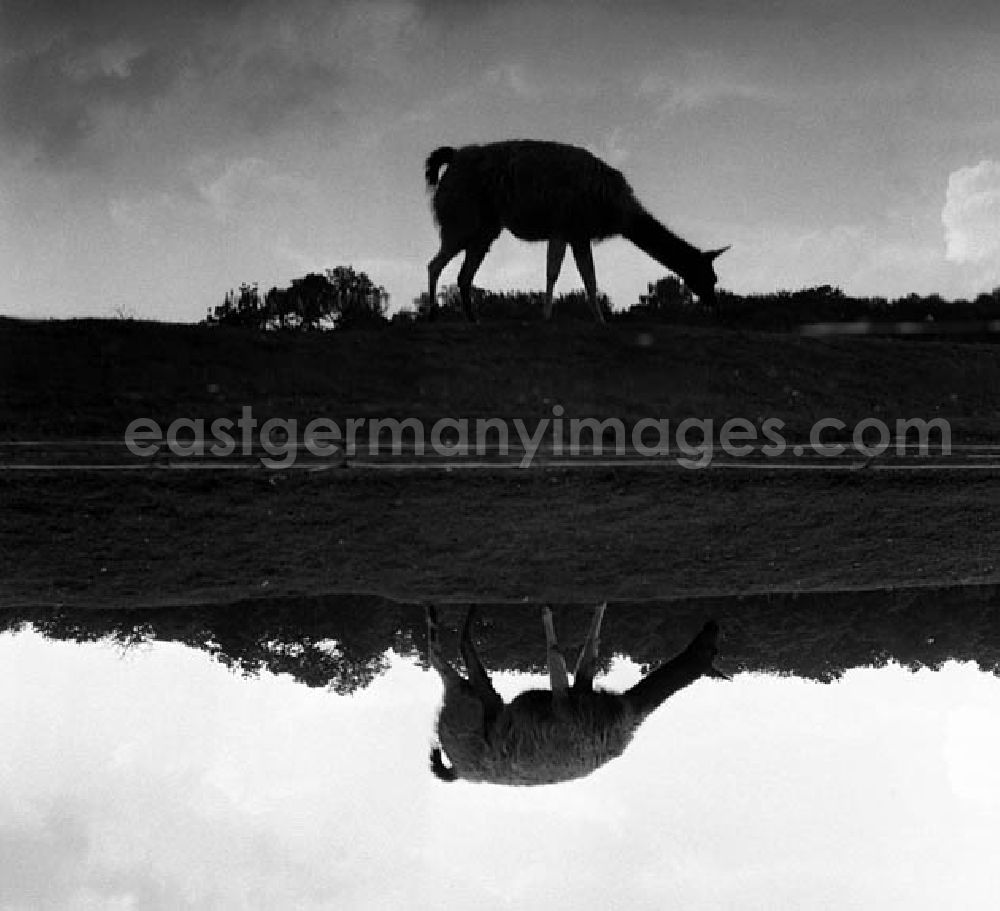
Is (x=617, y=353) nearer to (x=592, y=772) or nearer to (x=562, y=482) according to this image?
(x=562, y=482)

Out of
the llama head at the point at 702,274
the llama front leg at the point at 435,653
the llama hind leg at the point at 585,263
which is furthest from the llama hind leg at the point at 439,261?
the llama front leg at the point at 435,653

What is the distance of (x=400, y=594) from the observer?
6.66 m

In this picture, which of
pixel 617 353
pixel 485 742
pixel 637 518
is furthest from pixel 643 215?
pixel 485 742

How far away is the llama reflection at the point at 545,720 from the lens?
5145 millimetres

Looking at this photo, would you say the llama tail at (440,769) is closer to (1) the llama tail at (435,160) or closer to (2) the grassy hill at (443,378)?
(2) the grassy hill at (443,378)

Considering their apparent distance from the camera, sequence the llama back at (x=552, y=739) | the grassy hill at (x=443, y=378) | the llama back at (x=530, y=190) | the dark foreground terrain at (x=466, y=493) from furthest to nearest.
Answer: the llama back at (x=530, y=190), the grassy hill at (x=443, y=378), the dark foreground terrain at (x=466, y=493), the llama back at (x=552, y=739)

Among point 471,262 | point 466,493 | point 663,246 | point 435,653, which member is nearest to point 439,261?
point 471,262

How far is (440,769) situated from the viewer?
504 cm

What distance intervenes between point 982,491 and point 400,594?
732 centimetres

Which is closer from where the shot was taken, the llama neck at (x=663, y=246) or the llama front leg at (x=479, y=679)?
the llama front leg at (x=479, y=679)

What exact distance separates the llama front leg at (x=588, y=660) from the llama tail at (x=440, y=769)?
86 centimetres

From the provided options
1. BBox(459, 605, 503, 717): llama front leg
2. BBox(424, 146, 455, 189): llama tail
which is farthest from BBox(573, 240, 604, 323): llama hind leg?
BBox(459, 605, 503, 717): llama front leg

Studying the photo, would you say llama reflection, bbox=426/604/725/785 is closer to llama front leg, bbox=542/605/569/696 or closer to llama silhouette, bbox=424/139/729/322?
llama front leg, bbox=542/605/569/696

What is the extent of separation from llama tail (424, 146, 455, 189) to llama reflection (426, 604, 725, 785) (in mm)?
12702
